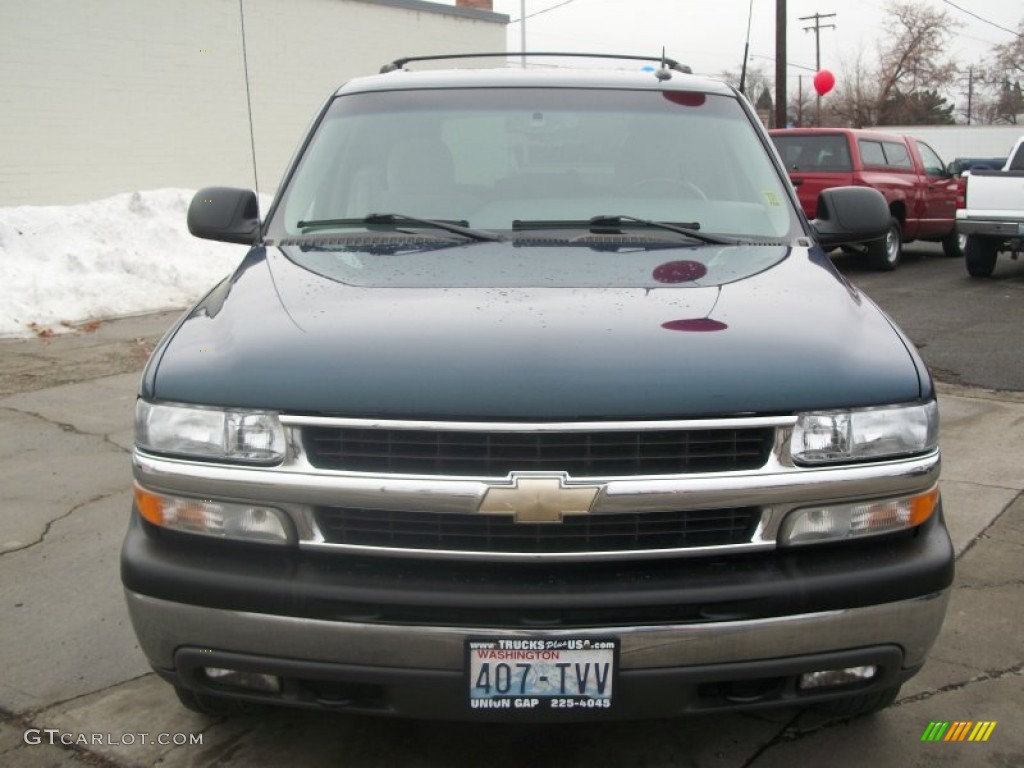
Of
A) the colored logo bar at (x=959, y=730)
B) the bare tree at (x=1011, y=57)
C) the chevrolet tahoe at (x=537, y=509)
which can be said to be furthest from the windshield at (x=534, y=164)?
the bare tree at (x=1011, y=57)

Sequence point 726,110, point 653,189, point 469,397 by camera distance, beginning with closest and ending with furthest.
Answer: point 469,397
point 653,189
point 726,110

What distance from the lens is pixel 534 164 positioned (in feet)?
12.2

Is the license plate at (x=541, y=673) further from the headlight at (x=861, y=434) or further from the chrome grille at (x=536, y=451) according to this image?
the headlight at (x=861, y=434)

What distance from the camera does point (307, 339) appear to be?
98.5 inches

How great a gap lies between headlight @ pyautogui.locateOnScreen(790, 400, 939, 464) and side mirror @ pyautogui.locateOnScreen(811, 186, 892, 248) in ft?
5.06

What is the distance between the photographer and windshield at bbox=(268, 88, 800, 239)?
3.56 m

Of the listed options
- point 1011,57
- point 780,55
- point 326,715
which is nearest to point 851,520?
point 326,715

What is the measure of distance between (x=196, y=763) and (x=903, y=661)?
1.83m

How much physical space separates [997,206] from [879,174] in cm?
197

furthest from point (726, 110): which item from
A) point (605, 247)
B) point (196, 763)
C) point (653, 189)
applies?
point (196, 763)

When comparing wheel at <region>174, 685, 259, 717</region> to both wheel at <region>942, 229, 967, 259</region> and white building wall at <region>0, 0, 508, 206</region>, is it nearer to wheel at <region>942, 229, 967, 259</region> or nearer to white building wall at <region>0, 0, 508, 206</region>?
white building wall at <region>0, 0, 508, 206</region>

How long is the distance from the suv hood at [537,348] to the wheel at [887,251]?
12263mm

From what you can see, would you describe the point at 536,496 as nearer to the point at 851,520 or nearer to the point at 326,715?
the point at 851,520

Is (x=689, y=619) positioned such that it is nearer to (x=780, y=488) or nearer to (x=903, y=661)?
(x=780, y=488)
